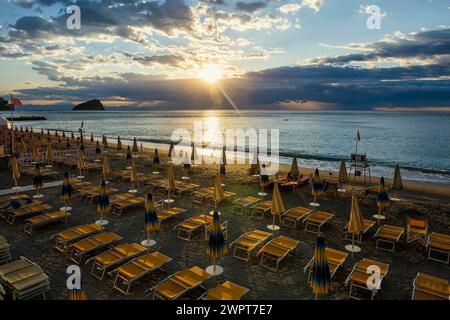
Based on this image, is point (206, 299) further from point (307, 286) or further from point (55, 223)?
point (55, 223)

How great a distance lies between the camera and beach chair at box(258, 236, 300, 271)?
8.80 metres

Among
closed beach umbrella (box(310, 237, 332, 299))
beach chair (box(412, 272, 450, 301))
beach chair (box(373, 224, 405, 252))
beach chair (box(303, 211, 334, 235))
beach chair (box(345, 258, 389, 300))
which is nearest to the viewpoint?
closed beach umbrella (box(310, 237, 332, 299))

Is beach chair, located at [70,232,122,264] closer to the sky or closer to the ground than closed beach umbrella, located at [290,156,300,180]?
closer to the ground

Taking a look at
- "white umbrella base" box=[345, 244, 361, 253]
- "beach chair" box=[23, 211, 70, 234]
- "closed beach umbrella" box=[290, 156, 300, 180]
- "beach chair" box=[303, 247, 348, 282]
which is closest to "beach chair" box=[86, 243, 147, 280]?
"beach chair" box=[23, 211, 70, 234]

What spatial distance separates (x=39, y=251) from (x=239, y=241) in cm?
676

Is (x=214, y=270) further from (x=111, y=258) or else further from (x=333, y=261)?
(x=333, y=261)

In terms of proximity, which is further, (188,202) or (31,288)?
(188,202)

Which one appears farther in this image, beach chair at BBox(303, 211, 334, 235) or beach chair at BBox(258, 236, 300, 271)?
beach chair at BBox(303, 211, 334, 235)

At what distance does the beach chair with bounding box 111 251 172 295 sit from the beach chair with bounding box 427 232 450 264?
8.66 meters

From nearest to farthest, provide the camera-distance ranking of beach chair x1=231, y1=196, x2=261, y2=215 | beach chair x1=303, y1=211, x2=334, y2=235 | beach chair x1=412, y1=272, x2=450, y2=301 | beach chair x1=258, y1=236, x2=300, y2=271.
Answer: beach chair x1=412, y1=272, x2=450, y2=301, beach chair x1=258, y1=236, x2=300, y2=271, beach chair x1=303, y1=211, x2=334, y2=235, beach chair x1=231, y1=196, x2=261, y2=215

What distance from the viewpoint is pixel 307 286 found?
25.7ft

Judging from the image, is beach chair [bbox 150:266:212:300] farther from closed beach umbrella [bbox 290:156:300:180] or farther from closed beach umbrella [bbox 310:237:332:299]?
closed beach umbrella [bbox 290:156:300:180]

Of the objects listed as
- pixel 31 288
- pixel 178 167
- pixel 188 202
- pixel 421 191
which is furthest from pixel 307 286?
pixel 178 167

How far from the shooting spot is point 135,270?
7777mm
